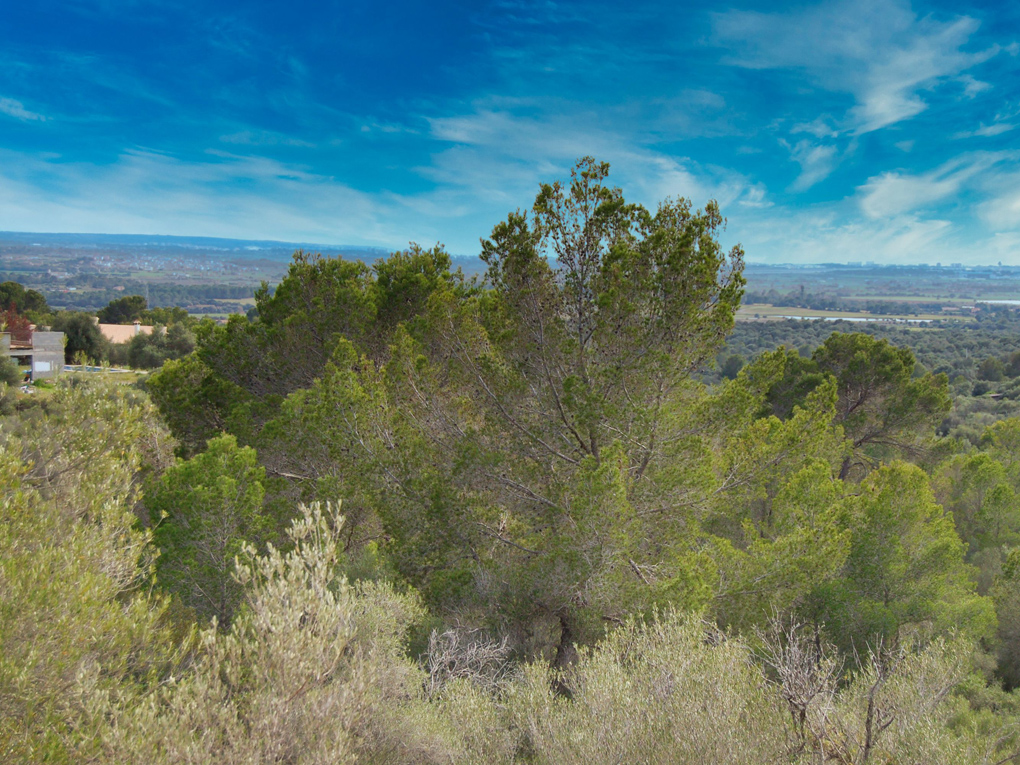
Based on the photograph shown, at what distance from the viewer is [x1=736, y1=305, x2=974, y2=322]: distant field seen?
9688cm

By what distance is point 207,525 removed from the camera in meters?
8.79

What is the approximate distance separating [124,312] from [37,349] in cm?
2696

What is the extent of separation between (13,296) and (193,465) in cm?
5432

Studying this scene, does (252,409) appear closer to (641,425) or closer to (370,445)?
(370,445)

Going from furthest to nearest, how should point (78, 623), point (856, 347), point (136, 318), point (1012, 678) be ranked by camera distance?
point (136, 318) → point (856, 347) → point (1012, 678) → point (78, 623)

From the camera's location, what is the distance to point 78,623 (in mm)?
4605

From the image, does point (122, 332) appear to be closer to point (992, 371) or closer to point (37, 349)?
point (37, 349)

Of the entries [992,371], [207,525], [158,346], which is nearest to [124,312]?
[158,346]

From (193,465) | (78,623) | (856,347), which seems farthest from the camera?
(856,347)

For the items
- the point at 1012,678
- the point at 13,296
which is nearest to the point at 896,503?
the point at 1012,678

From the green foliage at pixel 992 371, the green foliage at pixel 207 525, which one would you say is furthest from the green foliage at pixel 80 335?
the green foliage at pixel 992 371

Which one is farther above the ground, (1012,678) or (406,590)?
(406,590)

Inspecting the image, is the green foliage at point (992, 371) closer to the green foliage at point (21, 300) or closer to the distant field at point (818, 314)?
the distant field at point (818, 314)

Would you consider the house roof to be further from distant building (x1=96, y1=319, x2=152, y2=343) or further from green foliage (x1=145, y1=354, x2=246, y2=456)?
green foliage (x1=145, y1=354, x2=246, y2=456)
